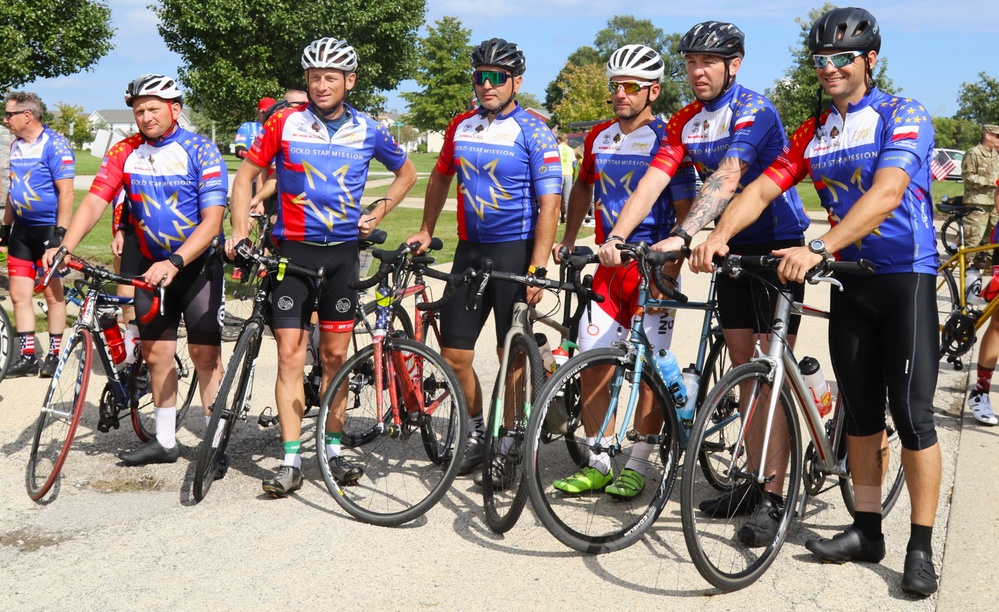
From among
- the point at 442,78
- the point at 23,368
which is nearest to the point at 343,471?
the point at 23,368

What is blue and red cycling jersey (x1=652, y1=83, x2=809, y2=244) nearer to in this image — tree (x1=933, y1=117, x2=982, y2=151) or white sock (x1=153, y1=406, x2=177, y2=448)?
white sock (x1=153, y1=406, x2=177, y2=448)

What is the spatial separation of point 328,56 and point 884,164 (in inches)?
111

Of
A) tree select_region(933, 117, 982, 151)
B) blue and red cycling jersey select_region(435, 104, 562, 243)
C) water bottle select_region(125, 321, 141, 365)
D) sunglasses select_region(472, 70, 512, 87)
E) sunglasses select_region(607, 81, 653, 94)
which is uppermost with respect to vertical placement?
tree select_region(933, 117, 982, 151)

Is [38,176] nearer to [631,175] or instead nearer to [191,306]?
[191,306]

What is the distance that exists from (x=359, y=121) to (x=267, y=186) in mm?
2720

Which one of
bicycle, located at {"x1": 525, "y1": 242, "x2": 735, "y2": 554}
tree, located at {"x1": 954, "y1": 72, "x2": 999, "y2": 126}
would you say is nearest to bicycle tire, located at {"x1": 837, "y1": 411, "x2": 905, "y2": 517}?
bicycle, located at {"x1": 525, "y1": 242, "x2": 735, "y2": 554}

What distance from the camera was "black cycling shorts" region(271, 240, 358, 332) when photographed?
501 centimetres

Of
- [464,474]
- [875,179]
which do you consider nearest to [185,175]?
[464,474]

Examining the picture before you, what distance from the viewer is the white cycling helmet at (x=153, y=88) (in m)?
5.18

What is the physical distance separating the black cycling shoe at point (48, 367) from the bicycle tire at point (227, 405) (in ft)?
6.49

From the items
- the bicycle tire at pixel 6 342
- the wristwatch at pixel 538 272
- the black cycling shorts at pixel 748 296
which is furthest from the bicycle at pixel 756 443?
the bicycle tire at pixel 6 342

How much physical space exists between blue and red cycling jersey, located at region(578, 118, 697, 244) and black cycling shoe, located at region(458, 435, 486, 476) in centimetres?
139

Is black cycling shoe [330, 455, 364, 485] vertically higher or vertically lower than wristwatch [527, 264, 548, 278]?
lower

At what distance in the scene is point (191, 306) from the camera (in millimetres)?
5406
